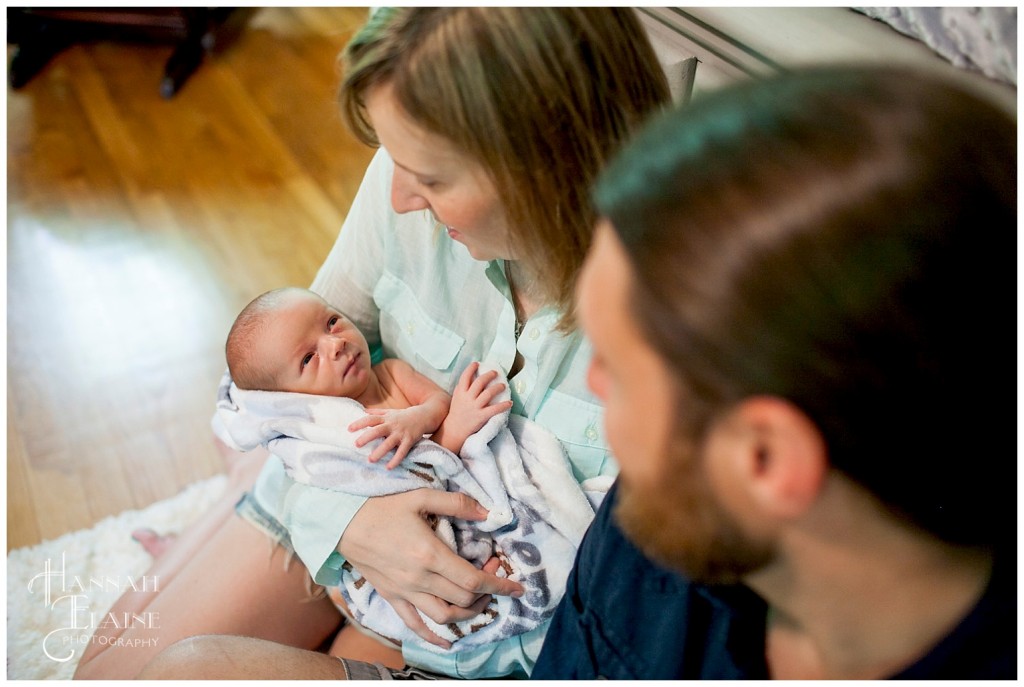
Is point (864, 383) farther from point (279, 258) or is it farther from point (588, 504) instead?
point (279, 258)

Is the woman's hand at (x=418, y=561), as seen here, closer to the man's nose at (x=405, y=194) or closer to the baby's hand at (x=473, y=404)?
the baby's hand at (x=473, y=404)

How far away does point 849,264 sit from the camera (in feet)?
1.57

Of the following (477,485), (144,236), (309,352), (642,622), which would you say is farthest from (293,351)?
(144,236)

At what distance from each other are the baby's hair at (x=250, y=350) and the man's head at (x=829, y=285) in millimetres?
731

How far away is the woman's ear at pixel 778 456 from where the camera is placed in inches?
20.4

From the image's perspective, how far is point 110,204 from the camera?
235cm

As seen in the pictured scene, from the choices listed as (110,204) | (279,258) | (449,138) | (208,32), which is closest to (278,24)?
(208,32)

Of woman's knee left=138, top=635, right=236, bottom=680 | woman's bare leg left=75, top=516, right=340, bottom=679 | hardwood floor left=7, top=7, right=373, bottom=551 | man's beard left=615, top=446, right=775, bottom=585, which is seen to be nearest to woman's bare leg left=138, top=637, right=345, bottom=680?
woman's knee left=138, top=635, right=236, bottom=680

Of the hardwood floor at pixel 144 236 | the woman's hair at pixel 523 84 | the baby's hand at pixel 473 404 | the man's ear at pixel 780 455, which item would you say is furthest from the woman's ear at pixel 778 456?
the hardwood floor at pixel 144 236

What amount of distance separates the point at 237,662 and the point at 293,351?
0.43m

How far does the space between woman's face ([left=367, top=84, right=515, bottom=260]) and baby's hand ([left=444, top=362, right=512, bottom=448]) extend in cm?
23

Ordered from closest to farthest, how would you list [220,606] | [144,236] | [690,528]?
[690,528], [220,606], [144,236]

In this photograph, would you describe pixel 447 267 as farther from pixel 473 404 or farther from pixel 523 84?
pixel 523 84

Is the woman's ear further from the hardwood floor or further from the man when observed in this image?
the hardwood floor
